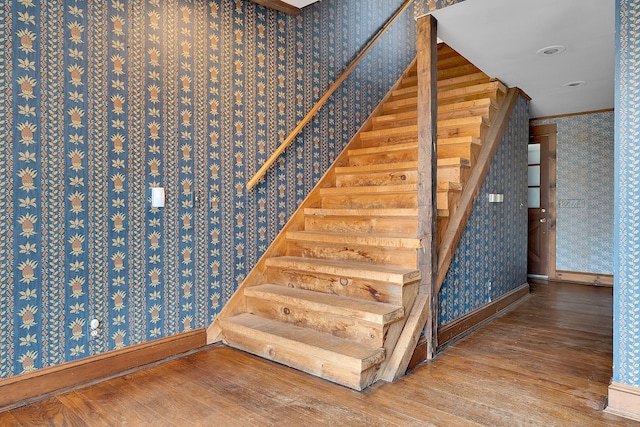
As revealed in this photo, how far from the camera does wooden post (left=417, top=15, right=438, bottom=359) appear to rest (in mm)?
2820

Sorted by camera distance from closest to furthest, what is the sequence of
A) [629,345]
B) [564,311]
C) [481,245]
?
1. [629,345]
2. [481,245]
3. [564,311]

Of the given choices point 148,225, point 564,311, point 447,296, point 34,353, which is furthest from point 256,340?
point 564,311

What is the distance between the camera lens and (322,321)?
274 centimetres

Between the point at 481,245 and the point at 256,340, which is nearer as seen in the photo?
the point at 256,340

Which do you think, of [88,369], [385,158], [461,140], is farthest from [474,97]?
[88,369]

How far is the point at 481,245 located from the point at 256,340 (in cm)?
223

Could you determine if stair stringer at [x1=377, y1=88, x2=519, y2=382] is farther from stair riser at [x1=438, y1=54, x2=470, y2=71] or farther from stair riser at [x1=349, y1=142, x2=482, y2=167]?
stair riser at [x1=438, y1=54, x2=470, y2=71]

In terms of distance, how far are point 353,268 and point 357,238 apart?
0.36m

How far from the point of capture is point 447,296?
3225 mm

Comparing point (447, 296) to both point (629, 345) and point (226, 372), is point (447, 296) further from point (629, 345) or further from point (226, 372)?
point (226, 372)

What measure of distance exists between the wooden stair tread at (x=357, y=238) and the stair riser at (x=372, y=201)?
347 mm

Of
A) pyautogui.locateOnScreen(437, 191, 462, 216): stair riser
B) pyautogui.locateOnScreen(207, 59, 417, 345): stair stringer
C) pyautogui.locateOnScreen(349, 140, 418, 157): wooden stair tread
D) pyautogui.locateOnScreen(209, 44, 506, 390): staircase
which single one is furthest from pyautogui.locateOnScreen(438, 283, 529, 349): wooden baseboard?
pyautogui.locateOnScreen(349, 140, 418, 157): wooden stair tread

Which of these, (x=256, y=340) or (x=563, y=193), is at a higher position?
(x=563, y=193)

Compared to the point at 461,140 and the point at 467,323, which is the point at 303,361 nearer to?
the point at 467,323
